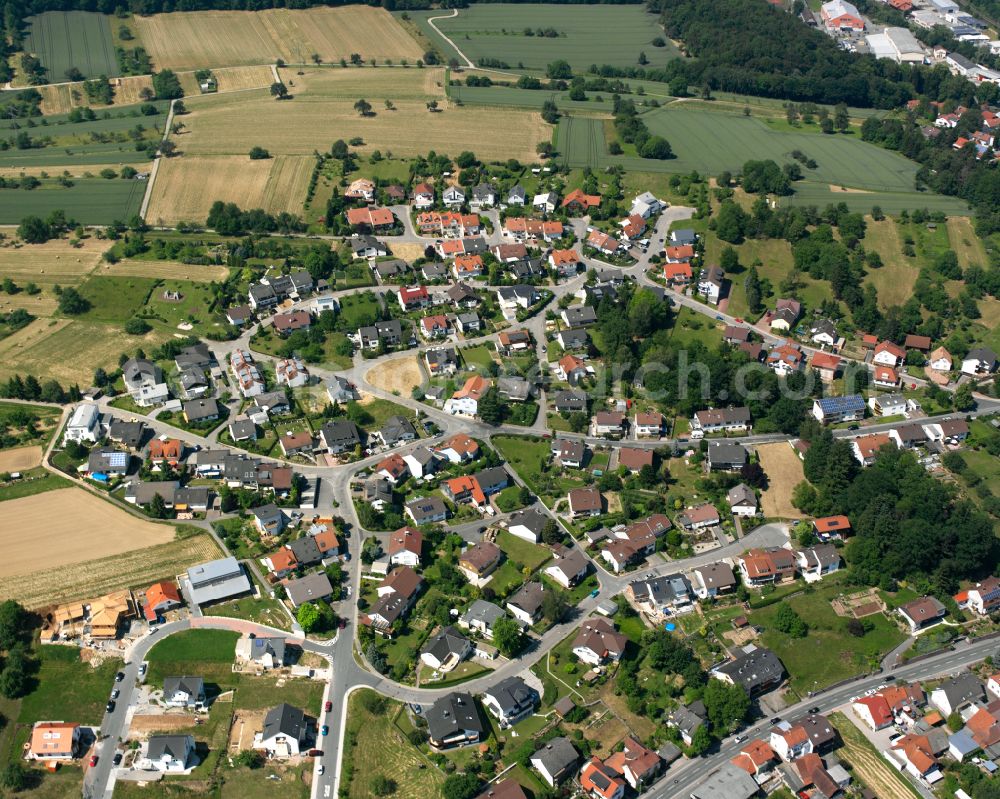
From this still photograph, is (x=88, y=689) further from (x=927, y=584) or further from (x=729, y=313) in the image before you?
(x=729, y=313)

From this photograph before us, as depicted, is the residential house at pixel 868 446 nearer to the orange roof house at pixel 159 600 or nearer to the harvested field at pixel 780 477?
the harvested field at pixel 780 477

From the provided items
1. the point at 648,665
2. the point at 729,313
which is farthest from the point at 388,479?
the point at 729,313

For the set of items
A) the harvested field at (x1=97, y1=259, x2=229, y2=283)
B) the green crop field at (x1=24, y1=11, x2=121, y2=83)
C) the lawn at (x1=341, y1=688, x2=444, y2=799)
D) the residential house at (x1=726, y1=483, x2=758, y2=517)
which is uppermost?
the green crop field at (x1=24, y1=11, x2=121, y2=83)

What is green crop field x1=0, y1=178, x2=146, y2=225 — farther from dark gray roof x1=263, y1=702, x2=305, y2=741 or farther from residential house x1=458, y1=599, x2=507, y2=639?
dark gray roof x1=263, y1=702, x2=305, y2=741

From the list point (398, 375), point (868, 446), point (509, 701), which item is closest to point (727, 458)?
point (868, 446)

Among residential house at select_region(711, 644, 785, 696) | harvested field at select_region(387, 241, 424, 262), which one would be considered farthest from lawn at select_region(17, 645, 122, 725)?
harvested field at select_region(387, 241, 424, 262)
